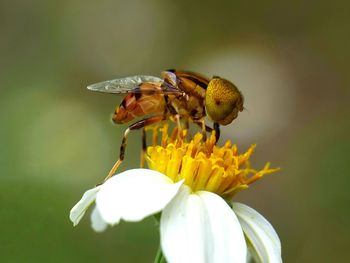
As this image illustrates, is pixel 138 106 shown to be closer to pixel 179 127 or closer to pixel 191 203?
pixel 179 127

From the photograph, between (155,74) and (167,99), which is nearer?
(167,99)

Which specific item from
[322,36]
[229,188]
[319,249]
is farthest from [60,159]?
[322,36]

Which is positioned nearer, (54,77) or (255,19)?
(54,77)

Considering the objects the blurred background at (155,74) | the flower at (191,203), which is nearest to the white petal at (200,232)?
the flower at (191,203)

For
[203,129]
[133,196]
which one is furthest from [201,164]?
[133,196]

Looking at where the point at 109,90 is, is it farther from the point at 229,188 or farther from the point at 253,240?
the point at 253,240

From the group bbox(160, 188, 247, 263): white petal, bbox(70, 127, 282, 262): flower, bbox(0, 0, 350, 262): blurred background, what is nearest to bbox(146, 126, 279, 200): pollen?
bbox(70, 127, 282, 262): flower
